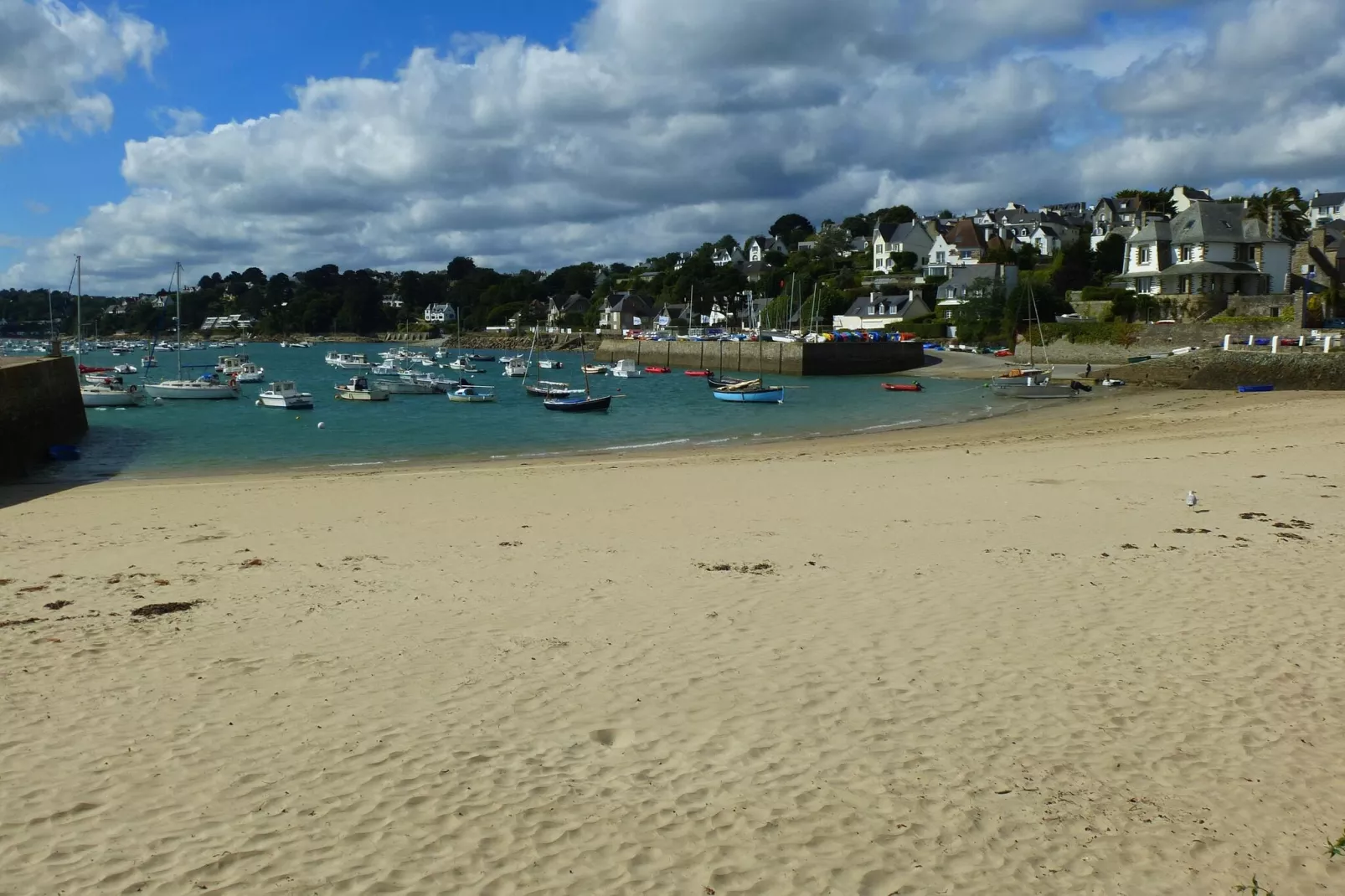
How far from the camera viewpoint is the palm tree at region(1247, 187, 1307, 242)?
2840 inches

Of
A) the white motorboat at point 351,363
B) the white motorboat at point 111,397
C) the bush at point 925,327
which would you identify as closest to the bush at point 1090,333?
the bush at point 925,327

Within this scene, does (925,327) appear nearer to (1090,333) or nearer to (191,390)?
(1090,333)

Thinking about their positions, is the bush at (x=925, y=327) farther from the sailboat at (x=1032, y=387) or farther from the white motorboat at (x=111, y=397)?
the white motorboat at (x=111, y=397)

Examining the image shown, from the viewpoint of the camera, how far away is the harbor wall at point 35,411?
27.8 metres

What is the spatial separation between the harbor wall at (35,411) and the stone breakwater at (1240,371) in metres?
48.2

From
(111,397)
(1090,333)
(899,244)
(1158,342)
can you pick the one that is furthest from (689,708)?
(899,244)

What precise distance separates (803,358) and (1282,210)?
Answer: 35292 millimetres

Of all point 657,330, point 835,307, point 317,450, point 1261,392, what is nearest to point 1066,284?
point 835,307

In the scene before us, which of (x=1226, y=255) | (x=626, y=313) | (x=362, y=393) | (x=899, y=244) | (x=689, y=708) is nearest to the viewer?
(x=689, y=708)

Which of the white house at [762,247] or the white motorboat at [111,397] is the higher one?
the white house at [762,247]

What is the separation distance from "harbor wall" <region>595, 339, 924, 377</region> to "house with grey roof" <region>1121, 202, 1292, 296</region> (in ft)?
62.7

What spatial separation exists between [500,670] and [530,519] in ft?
26.5

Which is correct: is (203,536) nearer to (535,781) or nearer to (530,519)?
(530,519)

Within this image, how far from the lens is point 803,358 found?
78.4m
